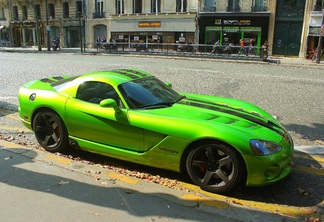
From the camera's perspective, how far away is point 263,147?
3400 mm

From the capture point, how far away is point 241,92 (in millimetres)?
9586

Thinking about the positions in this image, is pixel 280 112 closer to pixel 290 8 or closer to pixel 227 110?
pixel 227 110

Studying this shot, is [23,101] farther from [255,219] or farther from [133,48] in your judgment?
[133,48]

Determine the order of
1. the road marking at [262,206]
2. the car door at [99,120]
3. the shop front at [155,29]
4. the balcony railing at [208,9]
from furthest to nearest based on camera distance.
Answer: the shop front at [155,29] < the balcony railing at [208,9] < the car door at [99,120] < the road marking at [262,206]

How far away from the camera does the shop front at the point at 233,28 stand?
92.7ft

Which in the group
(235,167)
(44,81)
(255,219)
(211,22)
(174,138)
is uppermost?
(211,22)

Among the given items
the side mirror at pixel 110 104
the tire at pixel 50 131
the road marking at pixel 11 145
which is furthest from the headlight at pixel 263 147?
the road marking at pixel 11 145

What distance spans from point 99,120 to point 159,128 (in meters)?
0.91

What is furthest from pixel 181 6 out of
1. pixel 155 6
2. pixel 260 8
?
pixel 260 8

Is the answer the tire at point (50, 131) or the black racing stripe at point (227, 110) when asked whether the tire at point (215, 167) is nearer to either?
the black racing stripe at point (227, 110)

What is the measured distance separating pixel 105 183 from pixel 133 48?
2508cm

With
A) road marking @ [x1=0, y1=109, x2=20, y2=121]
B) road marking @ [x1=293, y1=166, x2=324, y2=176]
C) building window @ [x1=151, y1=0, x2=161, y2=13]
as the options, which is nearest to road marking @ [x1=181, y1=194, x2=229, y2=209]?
road marking @ [x1=293, y1=166, x2=324, y2=176]

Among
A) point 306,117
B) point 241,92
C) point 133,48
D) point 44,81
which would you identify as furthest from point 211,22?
point 44,81

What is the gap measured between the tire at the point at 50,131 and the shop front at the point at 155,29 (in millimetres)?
28447
